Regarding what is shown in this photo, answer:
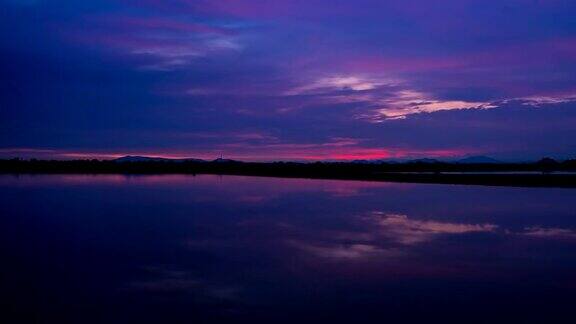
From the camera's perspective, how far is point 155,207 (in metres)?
23.3

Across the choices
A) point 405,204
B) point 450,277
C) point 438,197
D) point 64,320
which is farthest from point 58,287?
point 438,197

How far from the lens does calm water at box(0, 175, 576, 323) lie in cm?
858

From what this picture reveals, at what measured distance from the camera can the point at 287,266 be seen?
1175 cm

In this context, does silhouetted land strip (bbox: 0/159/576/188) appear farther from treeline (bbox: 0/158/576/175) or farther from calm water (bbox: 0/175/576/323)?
calm water (bbox: 0/175/576/323)

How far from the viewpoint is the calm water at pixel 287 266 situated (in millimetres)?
8578

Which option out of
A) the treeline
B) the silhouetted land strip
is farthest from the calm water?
the treeline

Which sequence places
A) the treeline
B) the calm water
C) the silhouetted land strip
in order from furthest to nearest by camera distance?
1. the treeline
2. the silhouetted land strip
3. the calm water

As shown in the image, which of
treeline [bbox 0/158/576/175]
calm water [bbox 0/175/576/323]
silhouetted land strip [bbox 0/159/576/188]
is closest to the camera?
calm water [bbox 0/175/576/323]

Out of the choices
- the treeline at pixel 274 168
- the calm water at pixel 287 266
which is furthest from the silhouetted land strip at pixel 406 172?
the calm water at pixel 287 266

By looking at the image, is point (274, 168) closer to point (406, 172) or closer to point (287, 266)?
point (406, 172)

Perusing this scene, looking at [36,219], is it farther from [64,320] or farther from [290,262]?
[64,320]

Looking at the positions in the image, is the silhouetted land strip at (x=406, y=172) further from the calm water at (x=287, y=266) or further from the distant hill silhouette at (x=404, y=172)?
the calm water at (x=287, y=266)

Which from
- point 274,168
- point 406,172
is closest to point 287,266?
point 406,172

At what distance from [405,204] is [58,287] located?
687 inches
